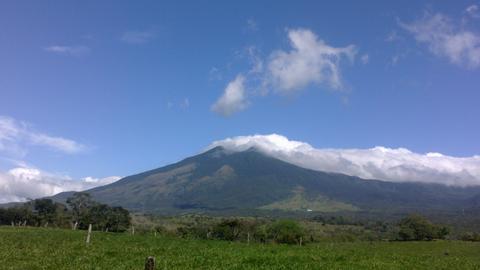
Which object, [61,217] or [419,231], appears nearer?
[419,231]

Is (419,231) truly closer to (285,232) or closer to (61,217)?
(285,232)

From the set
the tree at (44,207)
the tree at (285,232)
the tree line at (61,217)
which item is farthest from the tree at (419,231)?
the tree at (44,207)

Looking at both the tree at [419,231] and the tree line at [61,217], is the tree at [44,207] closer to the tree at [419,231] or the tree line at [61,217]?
the tree line at [61,217]

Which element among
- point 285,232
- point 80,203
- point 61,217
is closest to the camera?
point 285,232

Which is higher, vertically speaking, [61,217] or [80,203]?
[80,203]

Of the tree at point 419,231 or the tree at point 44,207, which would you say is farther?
the tree at point 44,207

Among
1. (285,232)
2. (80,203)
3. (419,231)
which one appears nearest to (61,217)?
(80,203)

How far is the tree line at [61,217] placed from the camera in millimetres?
120188

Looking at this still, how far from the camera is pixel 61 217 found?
5148 inches

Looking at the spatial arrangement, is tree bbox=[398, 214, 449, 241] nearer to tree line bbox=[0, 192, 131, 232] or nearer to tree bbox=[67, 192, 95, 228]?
tree line bbox=[0, 192, 131, 232]

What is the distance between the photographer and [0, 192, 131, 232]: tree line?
120188mm

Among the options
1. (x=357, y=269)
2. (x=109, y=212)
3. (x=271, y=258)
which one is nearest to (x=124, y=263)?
(x=271, y=258)

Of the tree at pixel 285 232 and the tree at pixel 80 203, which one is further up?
the tree at pixel 80 203

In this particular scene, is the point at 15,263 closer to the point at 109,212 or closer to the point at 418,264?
the point at 418,264
